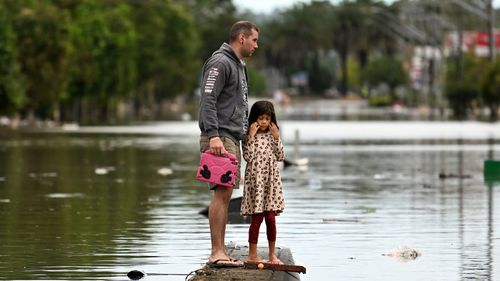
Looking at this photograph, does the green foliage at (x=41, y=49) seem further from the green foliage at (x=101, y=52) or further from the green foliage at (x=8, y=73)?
the green foliage at (x=101, y=52)

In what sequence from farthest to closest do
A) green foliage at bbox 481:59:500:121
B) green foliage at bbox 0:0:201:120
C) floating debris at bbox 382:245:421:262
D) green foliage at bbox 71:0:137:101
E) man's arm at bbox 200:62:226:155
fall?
green foliage at bbox 71:0:137:101, green foliage at bbox 481:59:500:121, green foliage at bbox 0:0:201:120, floating debris at bbox 382:245:421:262, man's arm at bbox 200:62:226:155

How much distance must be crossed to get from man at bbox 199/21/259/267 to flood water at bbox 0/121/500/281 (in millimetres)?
696

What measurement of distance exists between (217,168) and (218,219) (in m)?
0.58

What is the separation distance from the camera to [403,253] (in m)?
15.6

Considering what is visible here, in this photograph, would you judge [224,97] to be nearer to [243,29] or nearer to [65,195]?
[243,29]

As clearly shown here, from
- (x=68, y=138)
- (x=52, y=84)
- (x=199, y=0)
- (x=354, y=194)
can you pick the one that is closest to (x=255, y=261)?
(x=354, y=194)

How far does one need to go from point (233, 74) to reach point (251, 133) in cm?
53

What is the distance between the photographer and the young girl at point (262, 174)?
43.9 feet

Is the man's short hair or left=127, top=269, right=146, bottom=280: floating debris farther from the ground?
the man's short hair

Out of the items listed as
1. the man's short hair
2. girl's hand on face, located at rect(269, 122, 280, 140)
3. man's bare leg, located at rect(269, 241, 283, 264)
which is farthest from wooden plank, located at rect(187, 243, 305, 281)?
the man's short hair

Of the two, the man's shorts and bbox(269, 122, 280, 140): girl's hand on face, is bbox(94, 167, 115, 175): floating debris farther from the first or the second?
the man's shorts

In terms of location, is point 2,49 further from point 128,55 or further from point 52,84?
point 128,55

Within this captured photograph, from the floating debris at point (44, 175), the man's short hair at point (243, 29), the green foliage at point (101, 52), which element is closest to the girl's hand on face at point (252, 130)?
the man's short hair at point (243, 29)

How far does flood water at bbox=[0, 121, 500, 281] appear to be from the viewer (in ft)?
48.6
